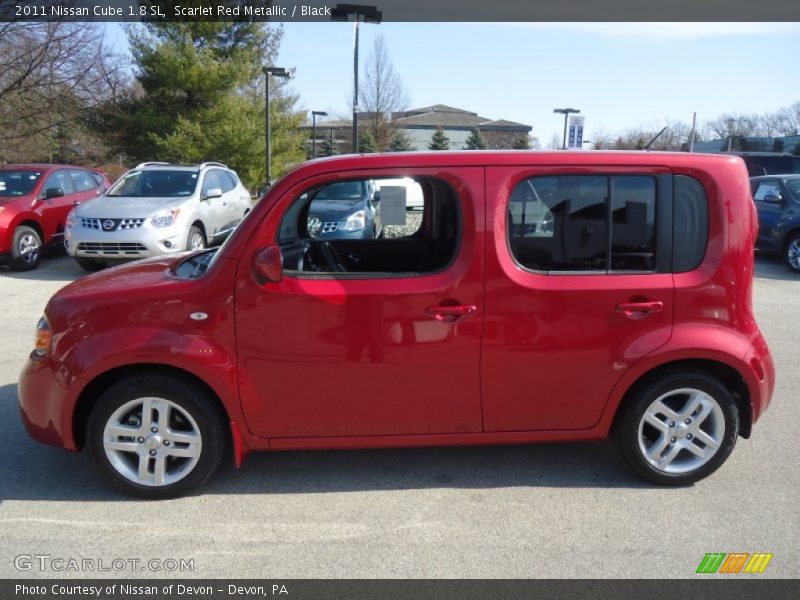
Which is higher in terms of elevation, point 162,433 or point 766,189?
point 766,189

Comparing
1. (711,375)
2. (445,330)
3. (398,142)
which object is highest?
(398,142)

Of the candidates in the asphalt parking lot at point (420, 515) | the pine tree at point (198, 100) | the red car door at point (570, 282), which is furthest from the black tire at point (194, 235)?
the pine tree at point (198, 100)

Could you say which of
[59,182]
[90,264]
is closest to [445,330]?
[90,264]

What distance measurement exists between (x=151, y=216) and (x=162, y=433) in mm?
6986

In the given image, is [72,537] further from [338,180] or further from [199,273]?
[338,180]

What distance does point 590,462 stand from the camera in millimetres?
3914

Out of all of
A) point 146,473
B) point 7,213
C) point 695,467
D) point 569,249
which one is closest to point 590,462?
point 695,467

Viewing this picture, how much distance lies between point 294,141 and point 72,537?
29.3 metres

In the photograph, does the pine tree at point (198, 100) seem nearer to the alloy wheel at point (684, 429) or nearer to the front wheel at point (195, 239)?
the front wheel at point (195, 239)

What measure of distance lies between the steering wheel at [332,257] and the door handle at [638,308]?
66.7 inches

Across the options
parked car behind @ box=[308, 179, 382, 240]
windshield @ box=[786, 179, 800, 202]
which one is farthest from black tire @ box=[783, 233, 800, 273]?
parked car behind @ box=[308, 179, 382, 240]

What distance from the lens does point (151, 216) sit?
961cm

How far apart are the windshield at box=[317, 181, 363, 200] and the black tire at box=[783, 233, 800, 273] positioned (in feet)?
27.7

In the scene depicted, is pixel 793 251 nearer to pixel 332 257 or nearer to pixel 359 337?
pixel 332 257
